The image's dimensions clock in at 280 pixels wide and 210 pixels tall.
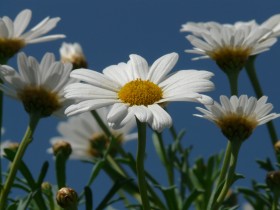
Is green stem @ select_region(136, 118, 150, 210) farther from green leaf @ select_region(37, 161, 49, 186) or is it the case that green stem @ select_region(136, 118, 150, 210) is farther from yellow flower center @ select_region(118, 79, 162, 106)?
green leaf @ select_region(37, 161, 49, 186)

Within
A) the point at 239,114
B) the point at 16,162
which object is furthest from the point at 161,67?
the point at 16,162

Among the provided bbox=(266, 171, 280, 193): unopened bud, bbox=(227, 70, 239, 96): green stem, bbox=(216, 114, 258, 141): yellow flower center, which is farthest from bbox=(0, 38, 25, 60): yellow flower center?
bbox=(266, 171, 280, 193): unopened bud

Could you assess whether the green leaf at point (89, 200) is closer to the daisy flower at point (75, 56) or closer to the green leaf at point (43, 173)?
the green leaf at point (43, 173)

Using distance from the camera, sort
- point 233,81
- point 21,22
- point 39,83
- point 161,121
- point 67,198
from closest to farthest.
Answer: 1. point 161,121
2. point 67,198
3. point 39,83
4. point 233,81
5. point 21,22

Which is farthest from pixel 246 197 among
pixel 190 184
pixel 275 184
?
pixel 275 184

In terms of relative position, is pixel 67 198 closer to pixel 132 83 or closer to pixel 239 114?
pixel 132 83
